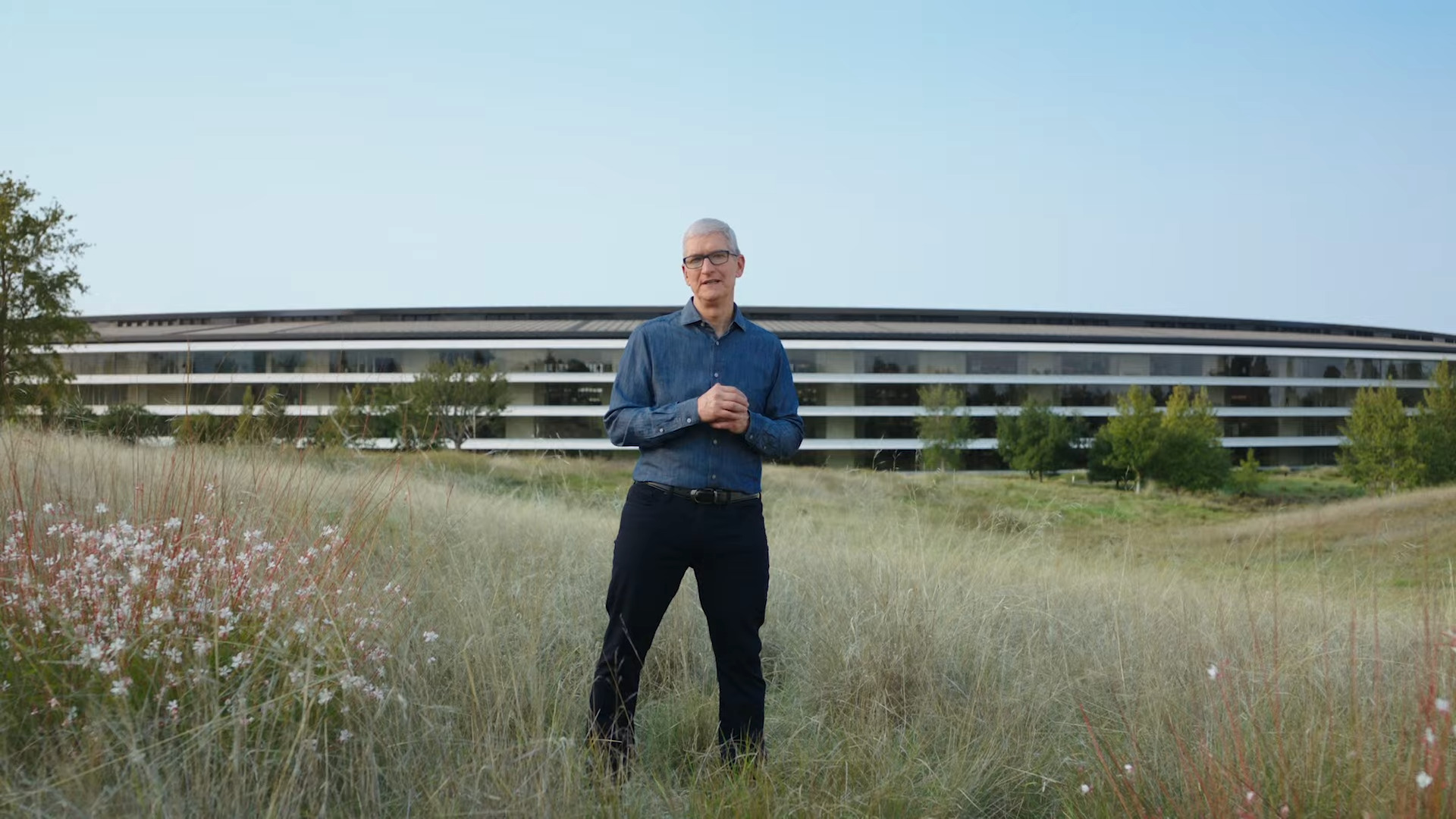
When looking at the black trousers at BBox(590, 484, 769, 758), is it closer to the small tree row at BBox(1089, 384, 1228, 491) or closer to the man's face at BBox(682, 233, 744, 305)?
the man's face at BBox(682, 233, 744, 305)

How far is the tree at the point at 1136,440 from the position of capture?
178 ft

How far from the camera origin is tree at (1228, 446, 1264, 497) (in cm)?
5569

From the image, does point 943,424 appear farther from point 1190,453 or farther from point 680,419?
point 680,419

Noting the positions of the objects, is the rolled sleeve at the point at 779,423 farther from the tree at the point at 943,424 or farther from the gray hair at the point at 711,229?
the tree at the point at 943,424

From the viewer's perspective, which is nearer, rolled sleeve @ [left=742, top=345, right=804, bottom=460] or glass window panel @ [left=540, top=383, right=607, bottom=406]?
rolled sleeve @ [left=742, top=345, right=804, bottom=460]

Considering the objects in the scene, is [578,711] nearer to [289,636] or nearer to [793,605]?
[289,636]

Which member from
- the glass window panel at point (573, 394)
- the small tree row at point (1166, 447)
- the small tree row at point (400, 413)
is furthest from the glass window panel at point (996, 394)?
the small tree row at point (400, 413)

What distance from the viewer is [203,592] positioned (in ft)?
10.8

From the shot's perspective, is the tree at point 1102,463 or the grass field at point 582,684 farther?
the tree at point 1102,463

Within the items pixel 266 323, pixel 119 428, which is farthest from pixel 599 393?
pixel 119 428

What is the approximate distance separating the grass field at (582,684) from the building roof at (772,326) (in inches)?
2251

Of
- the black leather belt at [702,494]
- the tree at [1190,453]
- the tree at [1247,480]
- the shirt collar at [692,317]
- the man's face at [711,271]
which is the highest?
the man's face at [711,271]

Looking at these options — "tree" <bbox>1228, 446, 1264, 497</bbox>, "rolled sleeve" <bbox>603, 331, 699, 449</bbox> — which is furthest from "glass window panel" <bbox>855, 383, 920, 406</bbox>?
"rolled sleeve" <bbox>603, 331, 699, 449</bbox>

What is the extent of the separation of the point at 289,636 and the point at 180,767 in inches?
21.8
